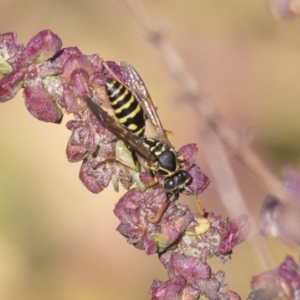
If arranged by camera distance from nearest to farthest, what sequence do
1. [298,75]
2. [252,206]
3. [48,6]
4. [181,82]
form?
1. [181,82]
2. [252,206]
3. [298,75]
4. [48,6]

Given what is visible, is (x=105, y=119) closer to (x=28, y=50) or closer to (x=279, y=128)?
(x=28, y=50)

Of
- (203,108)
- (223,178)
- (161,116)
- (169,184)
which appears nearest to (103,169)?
(169,184)

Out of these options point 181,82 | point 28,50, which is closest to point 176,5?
point 181,82

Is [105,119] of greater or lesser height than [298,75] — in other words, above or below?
below

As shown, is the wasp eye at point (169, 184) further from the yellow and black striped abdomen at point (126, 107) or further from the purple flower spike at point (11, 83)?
the purple flower spike at point (11, 83)

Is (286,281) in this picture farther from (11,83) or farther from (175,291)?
(11,83)

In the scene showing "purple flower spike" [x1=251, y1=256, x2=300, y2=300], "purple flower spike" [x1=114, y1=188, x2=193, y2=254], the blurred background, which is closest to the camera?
"purple flower spike" [x1=251, y1=256, x2=300, y2=300]

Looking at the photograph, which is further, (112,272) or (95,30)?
(95,30)

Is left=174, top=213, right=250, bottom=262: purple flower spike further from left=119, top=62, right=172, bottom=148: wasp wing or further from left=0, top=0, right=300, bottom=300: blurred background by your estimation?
left=0, top=0, right=300, bottom=300: blurred background

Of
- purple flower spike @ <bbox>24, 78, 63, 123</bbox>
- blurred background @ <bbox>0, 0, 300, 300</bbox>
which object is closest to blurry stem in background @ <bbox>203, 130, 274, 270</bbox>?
blurred background @ <bbox>0, 0, 300, 300</bbox>
